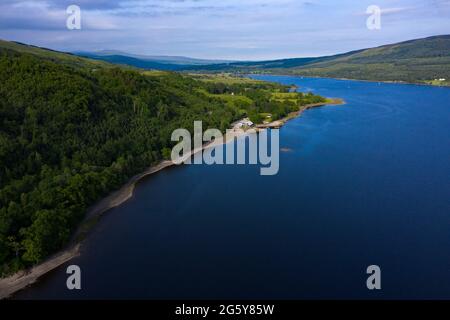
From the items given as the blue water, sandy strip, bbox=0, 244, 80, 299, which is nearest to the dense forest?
sandy strip, bbox=0, 244, 80, 299

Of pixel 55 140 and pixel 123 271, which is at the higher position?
pixel 55 140

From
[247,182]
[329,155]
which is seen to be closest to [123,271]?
[247,182]

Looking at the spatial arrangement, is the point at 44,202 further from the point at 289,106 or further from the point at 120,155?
the point at 289,106

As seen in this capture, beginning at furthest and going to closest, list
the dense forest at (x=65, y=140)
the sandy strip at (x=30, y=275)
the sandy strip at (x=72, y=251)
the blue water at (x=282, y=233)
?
the dense forest at (x=65, y=140), the blue water at (x=282, y=233), the sandy strip at (x=72, y=251), the sandy strip at (x=30, y=275)

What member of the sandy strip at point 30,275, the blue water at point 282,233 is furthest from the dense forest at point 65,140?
the blue water at point 282,233

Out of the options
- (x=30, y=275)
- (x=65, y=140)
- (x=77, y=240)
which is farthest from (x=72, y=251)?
(x=65, y=140)

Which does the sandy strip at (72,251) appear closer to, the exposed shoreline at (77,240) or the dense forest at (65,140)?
the exposed shoreline at (77,240)
